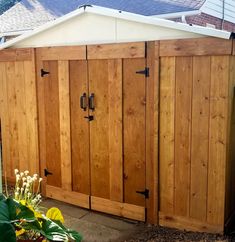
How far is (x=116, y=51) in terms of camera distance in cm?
404

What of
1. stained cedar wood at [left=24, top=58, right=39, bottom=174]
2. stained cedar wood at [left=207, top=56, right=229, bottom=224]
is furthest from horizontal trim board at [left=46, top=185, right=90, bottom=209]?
stained cedar wood at [left=207, top=56, right=229, bottom=224]

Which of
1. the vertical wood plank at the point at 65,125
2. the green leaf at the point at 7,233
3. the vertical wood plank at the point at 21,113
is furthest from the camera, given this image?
the vertical wood plank at the point at 21,113

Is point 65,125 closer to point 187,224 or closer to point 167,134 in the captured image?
point 167,134

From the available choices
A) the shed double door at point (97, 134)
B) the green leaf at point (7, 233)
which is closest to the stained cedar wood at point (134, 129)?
the shed double door at point (97, 134)

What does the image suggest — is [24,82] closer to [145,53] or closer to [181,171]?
[145,53]

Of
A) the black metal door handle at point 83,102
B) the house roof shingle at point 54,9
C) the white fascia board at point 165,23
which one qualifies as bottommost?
the black metal door handle at point 83,102

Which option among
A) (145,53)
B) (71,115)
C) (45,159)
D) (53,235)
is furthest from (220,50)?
(45,159)

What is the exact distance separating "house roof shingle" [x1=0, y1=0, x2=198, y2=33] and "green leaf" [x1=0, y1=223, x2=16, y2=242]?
6873 mm

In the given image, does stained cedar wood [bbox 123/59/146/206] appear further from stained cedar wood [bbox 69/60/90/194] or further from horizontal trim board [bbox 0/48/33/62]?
horizontal trim board [bbox 0/48/33/62]

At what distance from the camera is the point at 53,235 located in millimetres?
2172

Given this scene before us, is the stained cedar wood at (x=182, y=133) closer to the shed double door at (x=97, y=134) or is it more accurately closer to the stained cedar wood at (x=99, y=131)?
the shed double door at (x=97, y=134)

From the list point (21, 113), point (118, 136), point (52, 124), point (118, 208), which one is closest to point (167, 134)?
point (118, 136)

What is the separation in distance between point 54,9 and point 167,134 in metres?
7.43

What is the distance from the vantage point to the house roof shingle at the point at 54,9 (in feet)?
27.6
